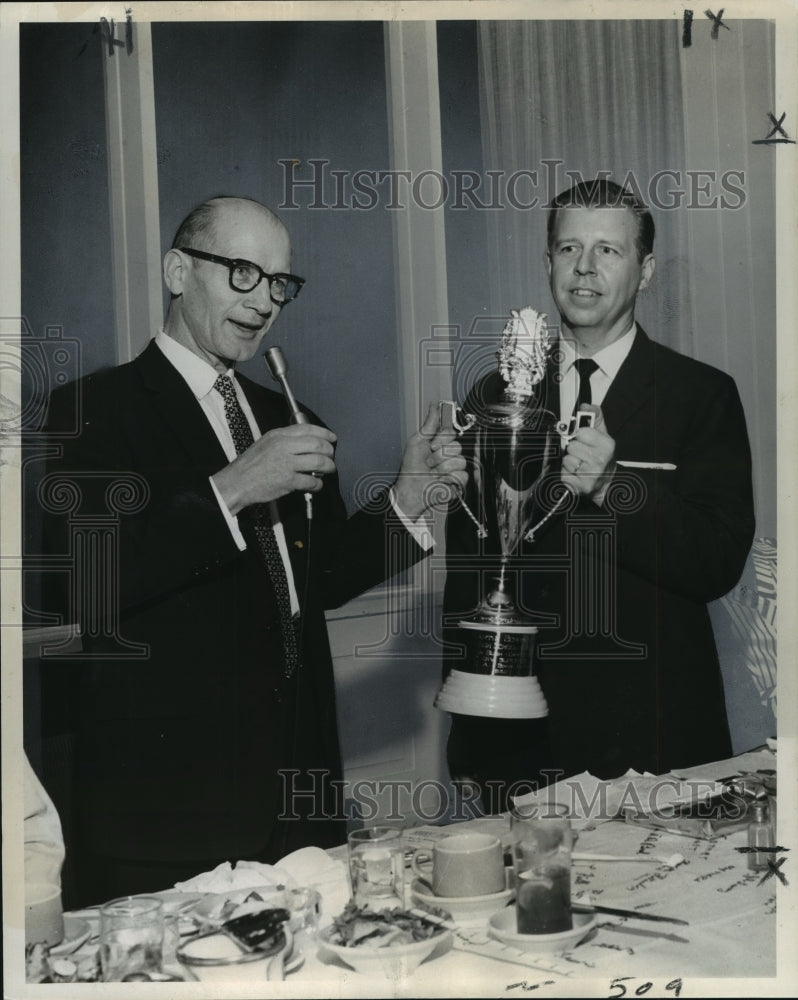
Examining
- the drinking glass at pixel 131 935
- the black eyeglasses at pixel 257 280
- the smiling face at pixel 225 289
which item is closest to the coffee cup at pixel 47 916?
the drinking glass at pixel 131 935

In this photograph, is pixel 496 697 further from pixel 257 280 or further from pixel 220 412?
pixel 257 280

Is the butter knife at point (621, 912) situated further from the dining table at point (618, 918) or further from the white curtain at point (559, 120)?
the white curtain at point (559, 120)

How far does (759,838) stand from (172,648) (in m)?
1.25

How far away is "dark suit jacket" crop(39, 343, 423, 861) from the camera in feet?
7.75

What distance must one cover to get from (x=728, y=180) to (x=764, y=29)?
12.7 inches

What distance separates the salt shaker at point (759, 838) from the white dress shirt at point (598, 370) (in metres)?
0.90

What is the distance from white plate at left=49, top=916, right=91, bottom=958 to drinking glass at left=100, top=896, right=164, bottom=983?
173mm

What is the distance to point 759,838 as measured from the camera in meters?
2.28

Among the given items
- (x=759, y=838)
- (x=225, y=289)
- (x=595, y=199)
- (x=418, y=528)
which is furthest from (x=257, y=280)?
(x=759, y=838)

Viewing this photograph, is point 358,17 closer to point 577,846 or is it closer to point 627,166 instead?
point 627,166

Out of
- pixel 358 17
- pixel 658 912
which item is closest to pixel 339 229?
pixel 358 17

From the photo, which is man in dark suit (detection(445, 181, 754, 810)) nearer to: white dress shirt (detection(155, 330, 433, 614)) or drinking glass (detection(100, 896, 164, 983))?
white dress shirt (detection(155, 330, 433, 614))

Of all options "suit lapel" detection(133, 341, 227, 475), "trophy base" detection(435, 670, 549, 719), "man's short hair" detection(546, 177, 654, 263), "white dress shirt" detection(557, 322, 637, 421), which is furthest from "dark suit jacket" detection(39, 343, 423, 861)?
"man's short hair" detection(546, 177, 654, 263)

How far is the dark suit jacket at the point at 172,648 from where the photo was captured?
2.36 metres
